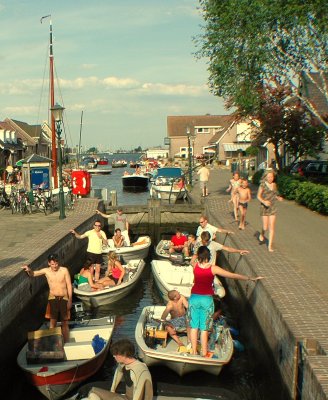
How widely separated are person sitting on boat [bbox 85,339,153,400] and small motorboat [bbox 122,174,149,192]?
49400 millimetres

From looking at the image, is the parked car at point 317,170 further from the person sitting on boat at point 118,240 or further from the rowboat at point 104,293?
the rowboat at point 104,293

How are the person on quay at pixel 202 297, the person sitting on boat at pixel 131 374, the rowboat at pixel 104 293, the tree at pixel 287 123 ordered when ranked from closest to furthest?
the person sitting on boat at pixel 131 374 < the person on quay at pixel 202 297 < the rowboat at pixel 104 293 < the tree at pixel 287 123

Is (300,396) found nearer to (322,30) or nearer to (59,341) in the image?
(59,341)

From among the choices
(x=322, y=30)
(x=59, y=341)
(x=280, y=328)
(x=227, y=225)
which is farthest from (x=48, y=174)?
(x=280, y=328)

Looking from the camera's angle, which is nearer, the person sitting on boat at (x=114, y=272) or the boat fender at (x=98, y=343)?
the boat fender at (x=98, y=343)

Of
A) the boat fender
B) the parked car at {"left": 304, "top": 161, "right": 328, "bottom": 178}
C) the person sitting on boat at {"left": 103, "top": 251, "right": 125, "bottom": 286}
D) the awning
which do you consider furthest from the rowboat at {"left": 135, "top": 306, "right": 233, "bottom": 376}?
the awning

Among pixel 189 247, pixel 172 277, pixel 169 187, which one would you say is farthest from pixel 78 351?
pixel 169 187

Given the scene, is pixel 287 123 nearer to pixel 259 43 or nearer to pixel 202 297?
pixel 259 43

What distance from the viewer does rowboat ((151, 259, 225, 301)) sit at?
15797mm

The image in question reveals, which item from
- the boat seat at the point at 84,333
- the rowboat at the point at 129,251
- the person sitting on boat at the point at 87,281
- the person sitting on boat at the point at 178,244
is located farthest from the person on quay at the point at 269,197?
the rowboat at the point at 129,251

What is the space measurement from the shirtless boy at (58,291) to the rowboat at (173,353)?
4.95 ft

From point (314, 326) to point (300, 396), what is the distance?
4.10 feet

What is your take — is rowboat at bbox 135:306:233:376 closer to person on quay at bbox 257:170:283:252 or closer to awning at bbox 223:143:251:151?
person on quay at bbox 257:170:283:252

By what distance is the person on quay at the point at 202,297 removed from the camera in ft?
31.9
